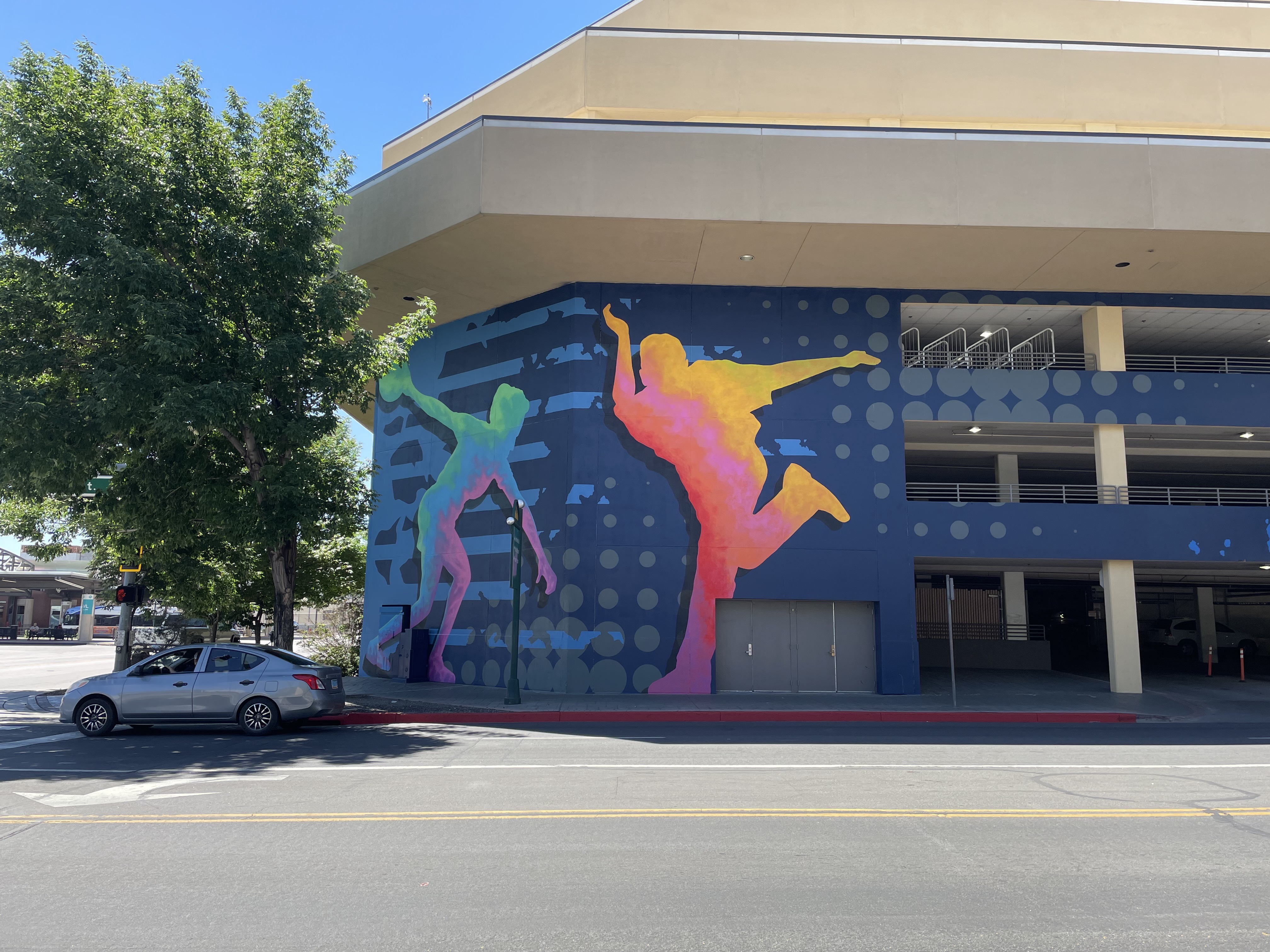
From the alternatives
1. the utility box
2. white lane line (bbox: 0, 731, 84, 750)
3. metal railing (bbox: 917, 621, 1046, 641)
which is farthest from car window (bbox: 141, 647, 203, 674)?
metal railing (bbox: 917, 621, 1046, 641)

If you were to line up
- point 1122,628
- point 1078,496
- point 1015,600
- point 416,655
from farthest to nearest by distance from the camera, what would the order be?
point 1078,496
point 1015,600
point 416,655
point 1122,628

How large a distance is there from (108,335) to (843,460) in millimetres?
16091

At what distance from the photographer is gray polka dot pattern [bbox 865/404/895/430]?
71.6 ft

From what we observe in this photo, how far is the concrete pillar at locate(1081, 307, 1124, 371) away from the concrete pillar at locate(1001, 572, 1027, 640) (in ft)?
28.6

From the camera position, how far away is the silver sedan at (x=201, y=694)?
1388cm

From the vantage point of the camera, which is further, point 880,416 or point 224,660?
point 880,416

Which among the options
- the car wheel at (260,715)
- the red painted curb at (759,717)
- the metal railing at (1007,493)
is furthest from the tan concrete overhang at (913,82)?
the car wheel at (260,715)

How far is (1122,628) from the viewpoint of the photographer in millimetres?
21641

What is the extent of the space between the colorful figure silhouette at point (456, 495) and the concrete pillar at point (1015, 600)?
16.4m

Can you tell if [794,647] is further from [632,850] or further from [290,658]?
[632,850]

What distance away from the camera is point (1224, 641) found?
34.2 metres

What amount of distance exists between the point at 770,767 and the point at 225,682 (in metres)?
8.83

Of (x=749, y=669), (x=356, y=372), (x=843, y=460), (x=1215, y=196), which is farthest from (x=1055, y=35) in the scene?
(x=356, y=372)

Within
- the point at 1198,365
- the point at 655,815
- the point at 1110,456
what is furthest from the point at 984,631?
the point at 655,815
